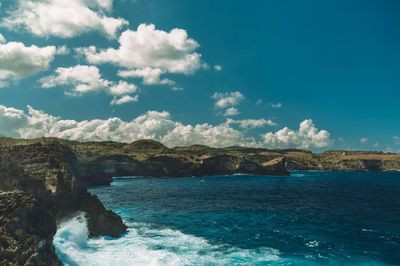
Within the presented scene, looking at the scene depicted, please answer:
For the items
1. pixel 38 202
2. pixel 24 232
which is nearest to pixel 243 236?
pixel 38 202

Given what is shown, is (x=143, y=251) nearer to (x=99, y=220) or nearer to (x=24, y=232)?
(x=99, y=220)

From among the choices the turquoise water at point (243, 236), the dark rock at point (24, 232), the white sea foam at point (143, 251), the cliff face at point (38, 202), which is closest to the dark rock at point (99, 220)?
the cliff face at point (38, 202)

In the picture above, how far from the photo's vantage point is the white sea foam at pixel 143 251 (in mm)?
38000

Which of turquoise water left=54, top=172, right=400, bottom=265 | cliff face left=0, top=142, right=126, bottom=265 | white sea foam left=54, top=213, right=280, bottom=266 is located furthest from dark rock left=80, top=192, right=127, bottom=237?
turquoise water left=54, top=172, right=400, bottom=265

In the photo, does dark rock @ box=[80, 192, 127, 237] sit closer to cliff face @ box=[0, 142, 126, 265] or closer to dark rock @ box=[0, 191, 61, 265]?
cliff face @ box=[0, 142, 126, 265]

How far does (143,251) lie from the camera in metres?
42.2

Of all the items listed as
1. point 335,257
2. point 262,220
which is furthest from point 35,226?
point 262,220

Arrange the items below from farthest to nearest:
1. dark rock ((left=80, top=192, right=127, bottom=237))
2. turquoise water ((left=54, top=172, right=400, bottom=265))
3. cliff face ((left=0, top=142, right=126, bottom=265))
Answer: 1. dark rock ((left=80, top=192, right=127, bottom=237))
2. turquoise water ((left=54, top=172, right=400, bottom=265))
3. cliff face ((left=0, top=142, right=126, bottom=265))

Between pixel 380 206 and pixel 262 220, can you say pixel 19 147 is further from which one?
pixel 380 206

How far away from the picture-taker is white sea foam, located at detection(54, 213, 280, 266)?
3800 centimetres

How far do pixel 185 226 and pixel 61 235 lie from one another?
23.8 m

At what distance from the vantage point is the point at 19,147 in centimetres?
5028

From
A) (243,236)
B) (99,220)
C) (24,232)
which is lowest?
(243,236)

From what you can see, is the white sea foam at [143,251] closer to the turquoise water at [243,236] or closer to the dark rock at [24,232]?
the turquoise water at [243,236]
